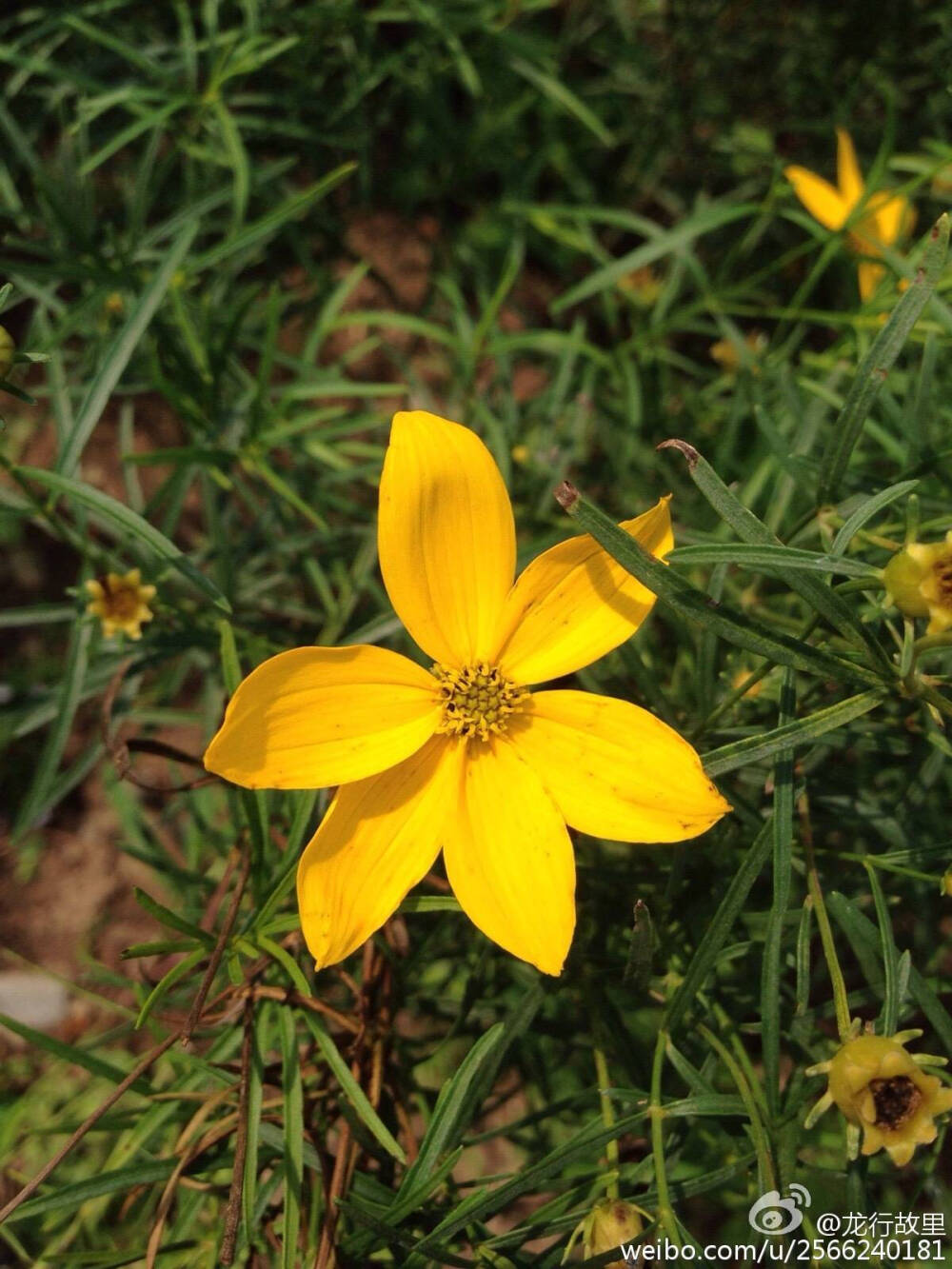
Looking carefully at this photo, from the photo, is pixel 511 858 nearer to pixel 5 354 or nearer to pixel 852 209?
pixel 5 354

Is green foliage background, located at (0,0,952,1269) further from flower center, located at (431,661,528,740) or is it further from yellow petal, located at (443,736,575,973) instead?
A: flower center, located at (431,661,528,740)

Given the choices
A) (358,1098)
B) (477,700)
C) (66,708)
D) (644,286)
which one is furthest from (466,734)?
(644,286)

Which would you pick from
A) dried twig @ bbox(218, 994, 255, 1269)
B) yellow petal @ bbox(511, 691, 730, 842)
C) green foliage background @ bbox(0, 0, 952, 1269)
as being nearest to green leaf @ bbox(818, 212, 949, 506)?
green foliage background @ bbox(0, 0, 952, 1269)

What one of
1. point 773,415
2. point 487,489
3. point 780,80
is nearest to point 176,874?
point 487,489

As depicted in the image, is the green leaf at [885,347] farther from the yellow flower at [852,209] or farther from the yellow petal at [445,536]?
the yellow flower at [852,209]

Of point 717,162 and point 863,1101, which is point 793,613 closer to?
point 863,1101

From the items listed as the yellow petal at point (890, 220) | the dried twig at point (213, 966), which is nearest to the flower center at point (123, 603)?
the dried twig at point (213, 966)
